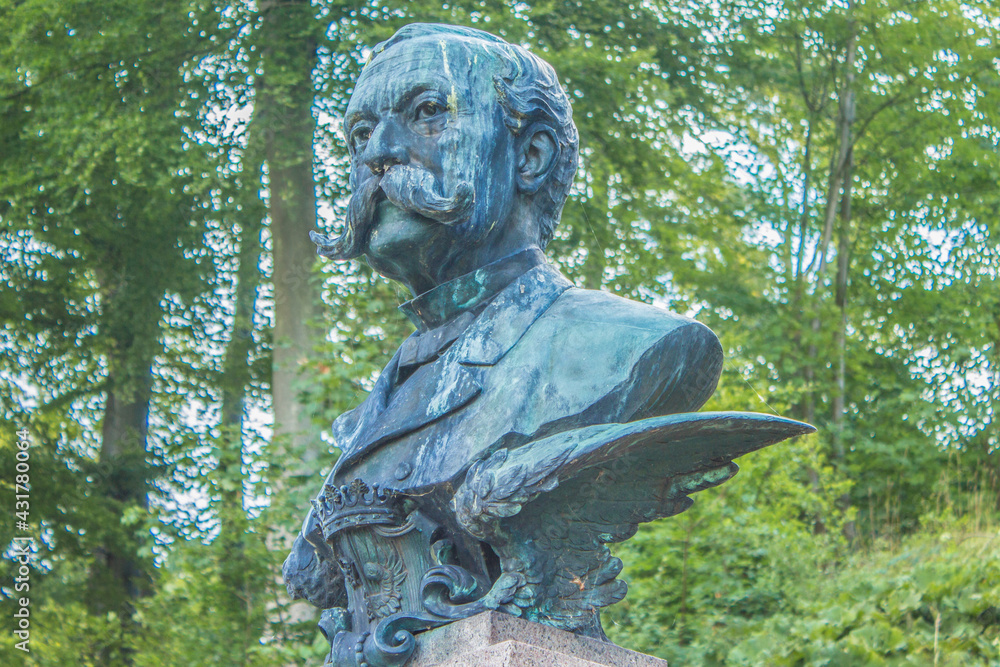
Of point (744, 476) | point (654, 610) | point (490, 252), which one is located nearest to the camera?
point (490, 252)

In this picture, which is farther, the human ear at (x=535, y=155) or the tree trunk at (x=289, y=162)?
the tree trunk at (x=289, y=162)

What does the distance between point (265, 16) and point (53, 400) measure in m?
3.92

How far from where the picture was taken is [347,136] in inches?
141

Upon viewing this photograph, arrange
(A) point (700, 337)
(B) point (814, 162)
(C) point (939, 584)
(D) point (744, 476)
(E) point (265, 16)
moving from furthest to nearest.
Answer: (B) point (814, 162) < (E) point (265, 16) < (D) point (744, 476) < (C) point (939, 584) < (A) point (700, 337)

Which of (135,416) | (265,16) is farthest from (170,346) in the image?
(265,16)

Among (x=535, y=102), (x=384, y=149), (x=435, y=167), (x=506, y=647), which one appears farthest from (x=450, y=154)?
(x=506, y=647)

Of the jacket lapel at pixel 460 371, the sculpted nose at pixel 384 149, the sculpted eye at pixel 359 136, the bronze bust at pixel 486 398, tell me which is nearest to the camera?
the bronze bust at pixel 486 398

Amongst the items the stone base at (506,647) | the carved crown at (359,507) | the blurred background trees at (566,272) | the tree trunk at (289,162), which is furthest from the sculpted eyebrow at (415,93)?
the tree trunk at (289,162)

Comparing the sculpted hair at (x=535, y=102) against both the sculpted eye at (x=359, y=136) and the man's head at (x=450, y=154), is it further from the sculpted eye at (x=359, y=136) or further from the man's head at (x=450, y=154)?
the sculpted eye at (x=359, y=136)

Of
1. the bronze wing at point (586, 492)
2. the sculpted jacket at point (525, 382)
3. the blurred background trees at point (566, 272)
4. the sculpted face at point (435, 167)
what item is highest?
the blurred background trees at point (566, 272)

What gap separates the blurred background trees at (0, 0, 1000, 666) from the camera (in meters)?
7.81

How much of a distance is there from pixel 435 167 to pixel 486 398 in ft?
1.86

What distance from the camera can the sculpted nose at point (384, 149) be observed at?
3.37m

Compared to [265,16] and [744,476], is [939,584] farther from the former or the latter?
[265,16]
